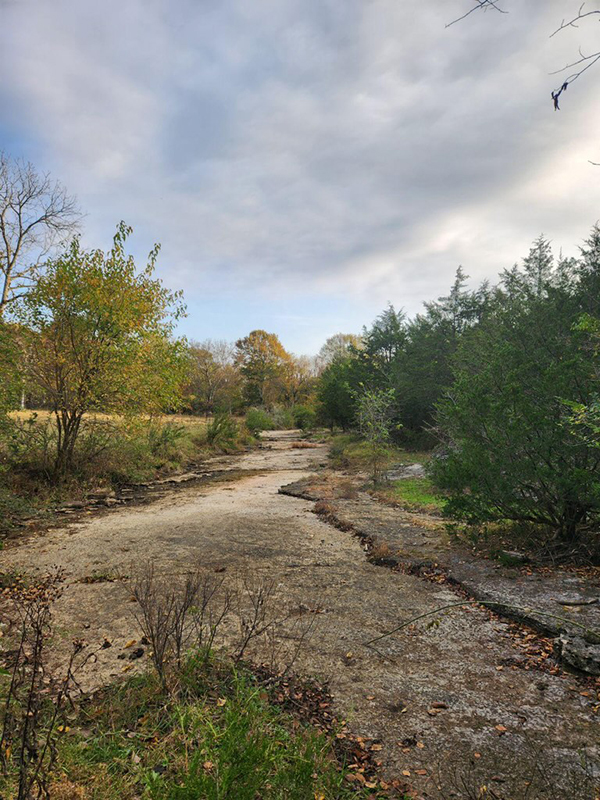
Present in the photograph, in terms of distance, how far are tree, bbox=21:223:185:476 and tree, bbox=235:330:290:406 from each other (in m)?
41.4

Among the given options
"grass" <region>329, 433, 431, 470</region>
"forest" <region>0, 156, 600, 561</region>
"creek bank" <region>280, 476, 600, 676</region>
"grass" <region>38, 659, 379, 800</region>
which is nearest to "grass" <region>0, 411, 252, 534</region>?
"forest" <region>0, 156, 600, 561</region>

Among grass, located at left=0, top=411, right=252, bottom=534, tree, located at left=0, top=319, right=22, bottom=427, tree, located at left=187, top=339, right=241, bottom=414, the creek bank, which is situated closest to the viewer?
the creek bank

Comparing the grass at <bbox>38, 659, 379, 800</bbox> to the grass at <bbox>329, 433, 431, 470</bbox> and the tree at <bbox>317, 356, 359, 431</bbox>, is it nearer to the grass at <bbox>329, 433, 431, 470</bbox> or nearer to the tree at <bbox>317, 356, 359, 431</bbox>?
the grass at <bbox>329, 433, 431, 470</bbox>

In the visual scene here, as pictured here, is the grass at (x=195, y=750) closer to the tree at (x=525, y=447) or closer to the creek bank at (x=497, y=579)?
the creek bank at (x=497, y=579)

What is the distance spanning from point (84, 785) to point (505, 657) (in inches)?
124

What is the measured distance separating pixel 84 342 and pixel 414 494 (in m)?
9.71

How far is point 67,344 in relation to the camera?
37.6 ft

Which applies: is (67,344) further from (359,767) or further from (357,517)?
(359,767)

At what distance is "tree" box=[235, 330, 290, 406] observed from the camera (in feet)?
179

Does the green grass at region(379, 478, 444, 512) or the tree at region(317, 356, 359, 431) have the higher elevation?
the tree at region(317, 356, 359, 431)

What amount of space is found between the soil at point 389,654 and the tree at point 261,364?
153 ft

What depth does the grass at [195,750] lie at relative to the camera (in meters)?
2.03

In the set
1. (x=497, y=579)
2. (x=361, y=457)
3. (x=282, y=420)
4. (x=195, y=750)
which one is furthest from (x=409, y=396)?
Result: (x=282, y=420)

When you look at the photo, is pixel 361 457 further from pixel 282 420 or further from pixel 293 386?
pixel 293 386
